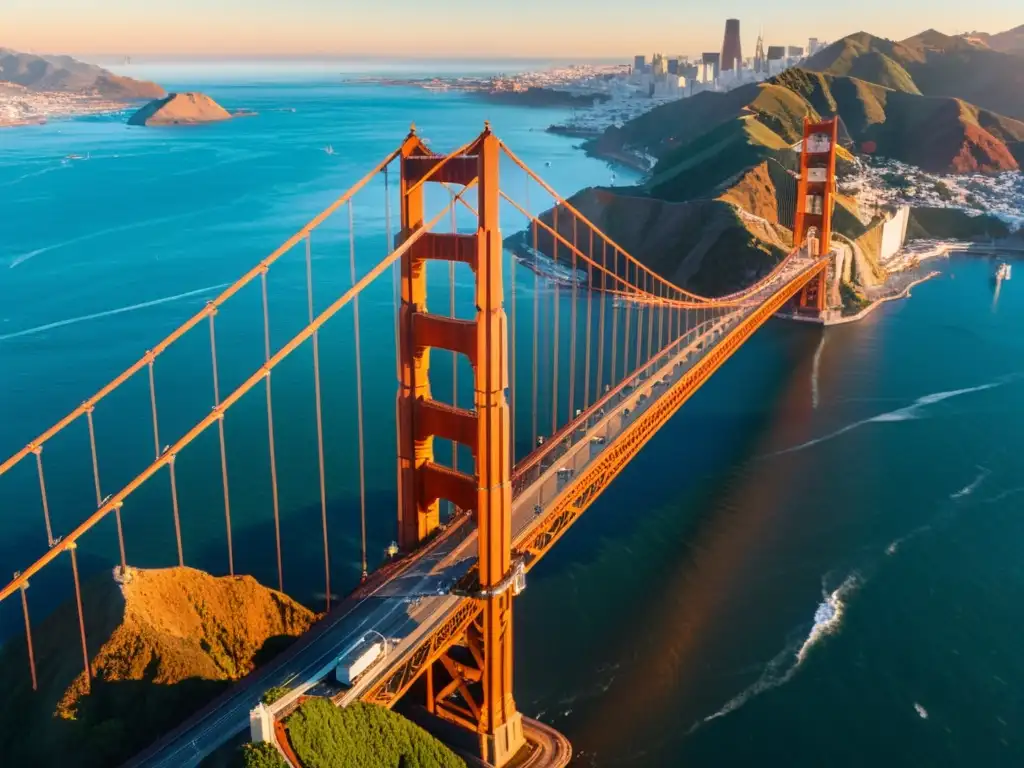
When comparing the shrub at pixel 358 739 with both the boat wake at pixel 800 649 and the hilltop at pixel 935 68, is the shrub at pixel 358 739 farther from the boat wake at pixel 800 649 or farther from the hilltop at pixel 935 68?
the hilltop at pixel 935 68

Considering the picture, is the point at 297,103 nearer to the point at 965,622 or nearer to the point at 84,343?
the point at 84,343

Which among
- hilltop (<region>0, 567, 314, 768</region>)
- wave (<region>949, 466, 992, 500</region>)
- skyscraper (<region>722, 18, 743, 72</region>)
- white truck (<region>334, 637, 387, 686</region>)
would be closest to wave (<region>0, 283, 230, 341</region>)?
hilltop (<region>0, 567, 314, 768</region>)

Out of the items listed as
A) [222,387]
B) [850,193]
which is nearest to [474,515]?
[222,387]

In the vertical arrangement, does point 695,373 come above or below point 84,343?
above

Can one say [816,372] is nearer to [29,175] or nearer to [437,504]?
[437,504]

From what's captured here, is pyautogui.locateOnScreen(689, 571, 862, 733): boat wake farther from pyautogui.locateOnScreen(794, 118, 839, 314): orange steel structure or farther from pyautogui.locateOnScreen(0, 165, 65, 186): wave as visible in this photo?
pyautogui.locateOnScreen(0, 165, 65, 186): wave

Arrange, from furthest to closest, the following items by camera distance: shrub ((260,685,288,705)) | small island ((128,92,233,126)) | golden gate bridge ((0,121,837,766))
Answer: small island ((128,92,233,126)), golden gate bridge ((0,121,837,766)), shrub ((260,685,288,705))

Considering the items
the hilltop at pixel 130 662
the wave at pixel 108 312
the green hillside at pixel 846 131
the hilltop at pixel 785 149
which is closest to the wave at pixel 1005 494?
the hilltop at pixel 130 662
